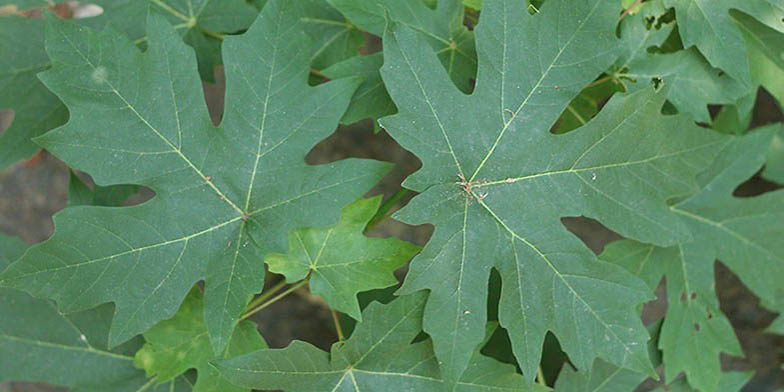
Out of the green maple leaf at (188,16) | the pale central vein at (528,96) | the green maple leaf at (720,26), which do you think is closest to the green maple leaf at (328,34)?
the green maple leaf at (188,16)

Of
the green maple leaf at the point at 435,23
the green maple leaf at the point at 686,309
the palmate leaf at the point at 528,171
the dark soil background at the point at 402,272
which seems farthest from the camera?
the dark soil background at the point at 402,272

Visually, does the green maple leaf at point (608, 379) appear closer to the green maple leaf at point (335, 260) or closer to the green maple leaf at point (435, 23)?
the green maple leaf at point (335, 260)

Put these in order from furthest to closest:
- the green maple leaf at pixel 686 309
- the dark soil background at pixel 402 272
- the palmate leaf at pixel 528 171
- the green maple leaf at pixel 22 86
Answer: the dark soil background at pixel 402 272, the green maple leaf at pixel 686 309, the green maple leaf at pixel 22 86, the palmate leaf at pixel 528 171

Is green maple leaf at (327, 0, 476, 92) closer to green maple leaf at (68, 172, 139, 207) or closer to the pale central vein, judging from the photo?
the pale central vein

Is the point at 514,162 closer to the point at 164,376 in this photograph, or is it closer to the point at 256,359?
the point at 256,359

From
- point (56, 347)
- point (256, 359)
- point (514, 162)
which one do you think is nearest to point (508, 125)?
point (514, 162)

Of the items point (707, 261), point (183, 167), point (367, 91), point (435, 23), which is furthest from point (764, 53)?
point (183, 167)
